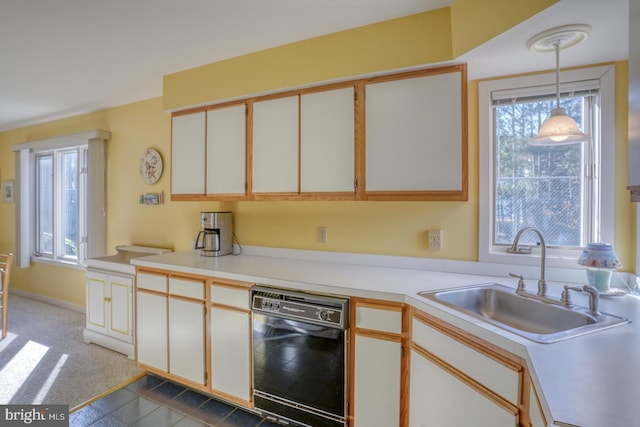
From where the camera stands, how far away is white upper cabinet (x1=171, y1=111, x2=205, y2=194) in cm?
261

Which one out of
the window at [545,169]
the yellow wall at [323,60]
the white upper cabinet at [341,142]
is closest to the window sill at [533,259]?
the window at [545,169]

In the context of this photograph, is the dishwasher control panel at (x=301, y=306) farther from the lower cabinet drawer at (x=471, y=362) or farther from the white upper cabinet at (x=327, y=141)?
the white upper cabinet at (x=327, y=141)

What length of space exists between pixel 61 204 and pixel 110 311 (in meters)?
2.30

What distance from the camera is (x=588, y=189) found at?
1.80 metres

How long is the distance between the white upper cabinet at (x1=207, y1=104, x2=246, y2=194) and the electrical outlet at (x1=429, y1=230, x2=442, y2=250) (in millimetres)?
1413

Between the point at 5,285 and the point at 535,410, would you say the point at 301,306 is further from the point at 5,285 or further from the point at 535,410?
the point at 5,285

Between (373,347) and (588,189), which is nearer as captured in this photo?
(373,347)

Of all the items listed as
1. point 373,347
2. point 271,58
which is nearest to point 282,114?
point 271,58

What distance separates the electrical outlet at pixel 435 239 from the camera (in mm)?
2078

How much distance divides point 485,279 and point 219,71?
242 cm

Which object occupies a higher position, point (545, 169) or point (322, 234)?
point (545, 169)

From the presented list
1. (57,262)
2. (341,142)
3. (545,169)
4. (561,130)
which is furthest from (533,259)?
(57,262)

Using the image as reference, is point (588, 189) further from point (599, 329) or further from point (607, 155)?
point (599, 329)

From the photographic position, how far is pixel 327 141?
2.10 m
